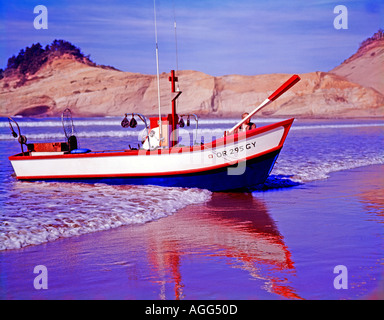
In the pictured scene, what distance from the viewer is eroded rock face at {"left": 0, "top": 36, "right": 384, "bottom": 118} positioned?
5172 inches

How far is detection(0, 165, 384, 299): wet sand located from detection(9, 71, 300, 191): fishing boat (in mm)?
1749

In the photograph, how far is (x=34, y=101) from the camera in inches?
5586

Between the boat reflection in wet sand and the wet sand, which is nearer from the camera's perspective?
the wet sand

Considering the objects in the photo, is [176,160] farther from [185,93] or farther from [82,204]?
[185,93]

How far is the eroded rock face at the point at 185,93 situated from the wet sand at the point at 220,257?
118 meters

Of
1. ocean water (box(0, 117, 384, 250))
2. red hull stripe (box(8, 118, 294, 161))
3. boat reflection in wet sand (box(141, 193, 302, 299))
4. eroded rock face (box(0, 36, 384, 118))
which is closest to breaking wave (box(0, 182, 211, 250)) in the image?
ocean water (box(0, 117, 384, 250))

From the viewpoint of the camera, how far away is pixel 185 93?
15050cm

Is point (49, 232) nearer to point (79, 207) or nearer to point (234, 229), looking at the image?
point (79, 207)

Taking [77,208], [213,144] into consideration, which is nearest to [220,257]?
[77,208]

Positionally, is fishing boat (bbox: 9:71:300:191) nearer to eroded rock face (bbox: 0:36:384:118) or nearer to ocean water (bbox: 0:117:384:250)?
ocean water (bbox: 0:117:384:250)

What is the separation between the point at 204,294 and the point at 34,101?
471 feet

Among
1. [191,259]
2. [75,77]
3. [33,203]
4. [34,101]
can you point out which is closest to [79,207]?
[33,203]

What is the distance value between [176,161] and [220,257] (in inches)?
221

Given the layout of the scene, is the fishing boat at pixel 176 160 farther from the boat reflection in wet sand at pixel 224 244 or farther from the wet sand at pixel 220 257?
the wet sand at pixel 220 257
